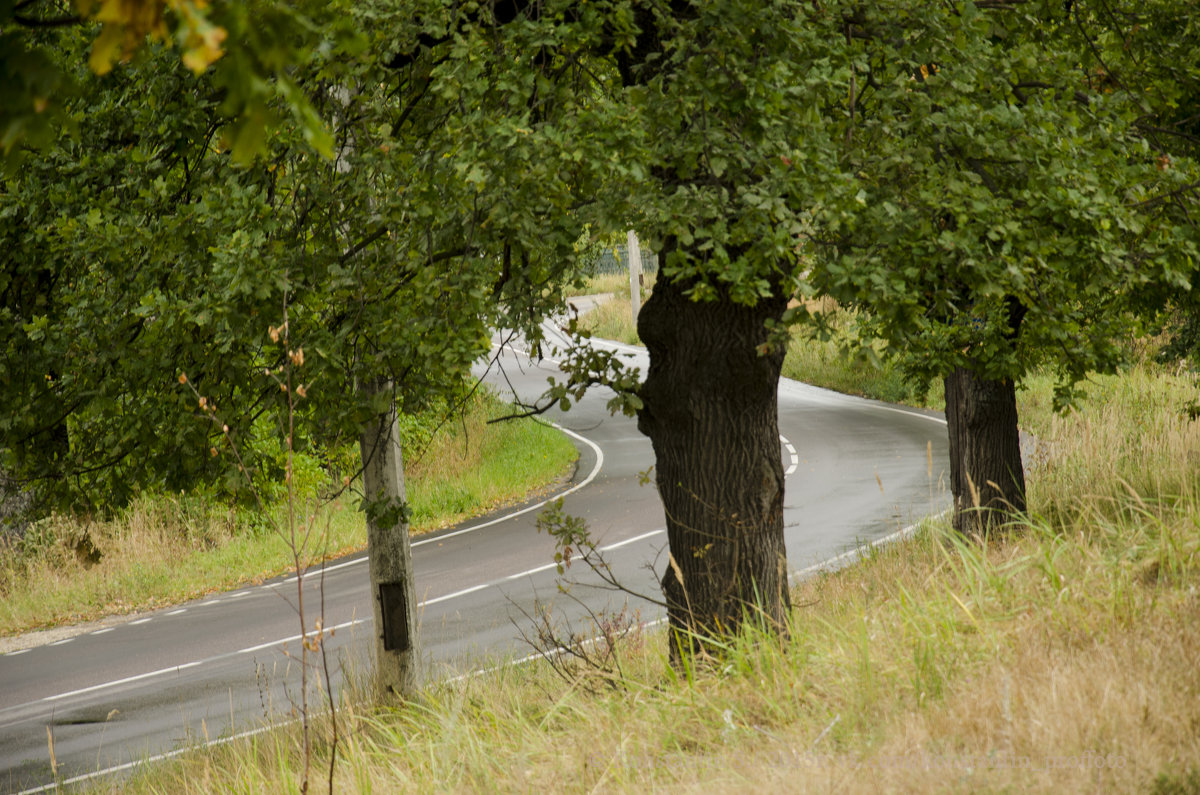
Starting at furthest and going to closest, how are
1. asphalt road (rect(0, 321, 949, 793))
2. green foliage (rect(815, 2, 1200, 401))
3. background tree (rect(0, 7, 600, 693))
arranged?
asphalt road (rect(0, 321, 949, 793)) → background tree (rect(0, 7, 600, 693)) → green foliage (rect(815, 2, 1200, 401))

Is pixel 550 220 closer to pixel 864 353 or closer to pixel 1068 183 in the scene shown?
pixel 864 353

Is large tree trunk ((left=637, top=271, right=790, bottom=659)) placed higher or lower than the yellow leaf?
lower

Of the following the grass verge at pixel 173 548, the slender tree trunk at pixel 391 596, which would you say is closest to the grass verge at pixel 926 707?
the slender tree trunk at pixel 391 596

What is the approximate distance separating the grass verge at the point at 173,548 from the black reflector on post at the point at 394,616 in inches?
203

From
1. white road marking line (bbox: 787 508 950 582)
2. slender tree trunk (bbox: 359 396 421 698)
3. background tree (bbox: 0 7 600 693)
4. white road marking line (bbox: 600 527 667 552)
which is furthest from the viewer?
white road marking line (bbox: 600 527 667 552)

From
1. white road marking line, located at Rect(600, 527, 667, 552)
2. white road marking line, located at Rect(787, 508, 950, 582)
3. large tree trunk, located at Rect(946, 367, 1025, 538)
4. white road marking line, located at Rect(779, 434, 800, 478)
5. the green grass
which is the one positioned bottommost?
white road marking line, located at Rect(779, 434, 800, 478)

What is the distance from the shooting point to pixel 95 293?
5.84m

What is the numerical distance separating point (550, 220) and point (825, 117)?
1885 millimetres

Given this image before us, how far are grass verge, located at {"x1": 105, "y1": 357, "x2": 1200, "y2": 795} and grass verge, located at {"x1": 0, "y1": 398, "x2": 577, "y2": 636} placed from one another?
8.82m

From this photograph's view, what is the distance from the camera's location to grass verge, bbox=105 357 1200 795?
10.7ft

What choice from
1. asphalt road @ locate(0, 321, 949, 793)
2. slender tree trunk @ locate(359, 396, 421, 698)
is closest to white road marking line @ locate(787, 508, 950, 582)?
asphalt road @ locate(0, 321, 949, 793)

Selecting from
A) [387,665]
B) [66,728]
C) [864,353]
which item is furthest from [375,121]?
[66,728]

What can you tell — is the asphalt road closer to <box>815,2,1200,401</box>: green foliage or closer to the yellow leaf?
<box>815,2,1200,401</box>: green foliage

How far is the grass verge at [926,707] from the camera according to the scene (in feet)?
10.7
